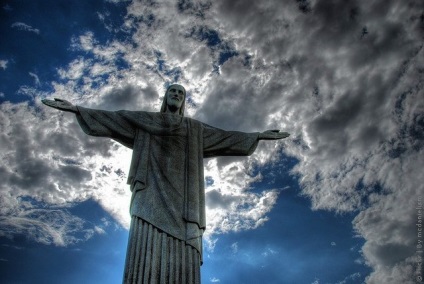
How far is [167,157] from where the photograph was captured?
31.7ft

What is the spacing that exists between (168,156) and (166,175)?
0.59 metres

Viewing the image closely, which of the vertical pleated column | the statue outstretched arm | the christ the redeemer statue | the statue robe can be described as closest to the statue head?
the christ the redeemer statue

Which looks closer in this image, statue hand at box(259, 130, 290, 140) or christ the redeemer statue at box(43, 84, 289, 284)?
christ the redeemer statue at box(43, 84, 289, 284)

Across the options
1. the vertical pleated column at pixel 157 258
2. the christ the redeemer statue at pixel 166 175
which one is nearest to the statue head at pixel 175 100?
the christ the redeemer statue at pixel 166 175

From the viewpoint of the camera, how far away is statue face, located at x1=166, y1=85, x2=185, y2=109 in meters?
10.8

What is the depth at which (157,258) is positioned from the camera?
26.3 ft

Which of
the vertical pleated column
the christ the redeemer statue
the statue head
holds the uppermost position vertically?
the statue head

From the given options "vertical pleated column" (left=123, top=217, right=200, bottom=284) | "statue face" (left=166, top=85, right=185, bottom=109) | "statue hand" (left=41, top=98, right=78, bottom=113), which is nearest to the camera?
"vertical pleated column" (left=123, top=217, right=200, bottom=284)

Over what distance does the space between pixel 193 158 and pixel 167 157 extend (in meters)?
0.65

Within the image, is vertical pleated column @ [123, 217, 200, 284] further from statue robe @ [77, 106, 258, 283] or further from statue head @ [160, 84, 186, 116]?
statue head @ [160, 84, 186, 116]

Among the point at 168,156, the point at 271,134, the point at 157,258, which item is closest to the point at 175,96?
the point at 168,156

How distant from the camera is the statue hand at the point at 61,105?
9633 mm

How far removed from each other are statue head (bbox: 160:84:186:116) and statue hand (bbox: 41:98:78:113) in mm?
2335

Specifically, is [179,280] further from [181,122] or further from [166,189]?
[181,122]
